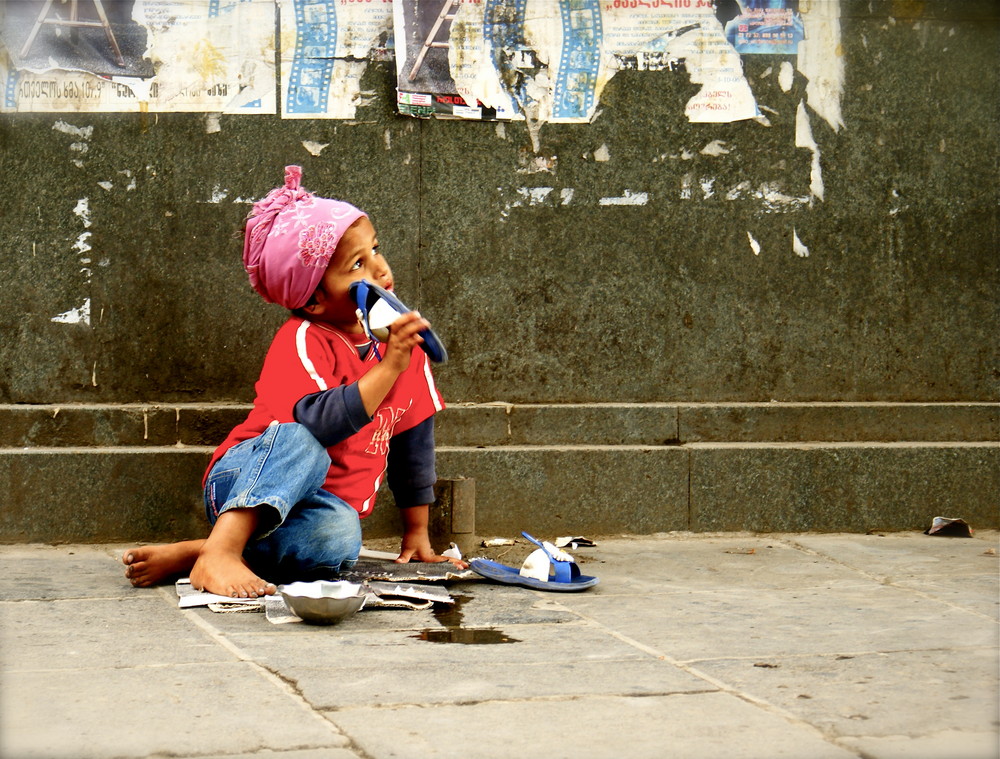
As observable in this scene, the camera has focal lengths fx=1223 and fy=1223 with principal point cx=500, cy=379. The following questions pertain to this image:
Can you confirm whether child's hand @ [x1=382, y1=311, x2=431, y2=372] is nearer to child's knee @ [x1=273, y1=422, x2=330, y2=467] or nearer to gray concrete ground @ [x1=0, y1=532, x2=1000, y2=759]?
child's knee @ [x1=273, y1=422, x2=330, y2=467]

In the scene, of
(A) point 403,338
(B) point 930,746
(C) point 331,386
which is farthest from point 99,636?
(B) point 930,746

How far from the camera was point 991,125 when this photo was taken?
14.2 ft

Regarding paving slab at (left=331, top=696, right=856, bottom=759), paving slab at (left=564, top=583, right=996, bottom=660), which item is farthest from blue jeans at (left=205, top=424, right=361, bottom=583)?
paving slab at (left=331, top=696, right=856, bottom=759)

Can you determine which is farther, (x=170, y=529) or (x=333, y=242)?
(x=170, y=529)

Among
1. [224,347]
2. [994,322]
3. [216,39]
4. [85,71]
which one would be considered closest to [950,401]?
[994,322]

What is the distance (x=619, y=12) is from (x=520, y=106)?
0.46 m

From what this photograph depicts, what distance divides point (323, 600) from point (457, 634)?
323mm

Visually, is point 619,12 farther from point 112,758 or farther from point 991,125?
point 112,758

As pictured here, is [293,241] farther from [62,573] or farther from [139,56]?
[62,573]

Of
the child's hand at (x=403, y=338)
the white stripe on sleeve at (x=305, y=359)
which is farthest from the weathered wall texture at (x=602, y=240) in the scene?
the child's hand at (x=403, y=338)

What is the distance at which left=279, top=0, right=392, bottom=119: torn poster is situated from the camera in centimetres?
392

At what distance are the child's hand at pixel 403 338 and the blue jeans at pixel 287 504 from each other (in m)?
0.30

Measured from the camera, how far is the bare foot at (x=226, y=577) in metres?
3.07

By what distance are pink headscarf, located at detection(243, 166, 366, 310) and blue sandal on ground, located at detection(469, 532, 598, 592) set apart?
93 cm
